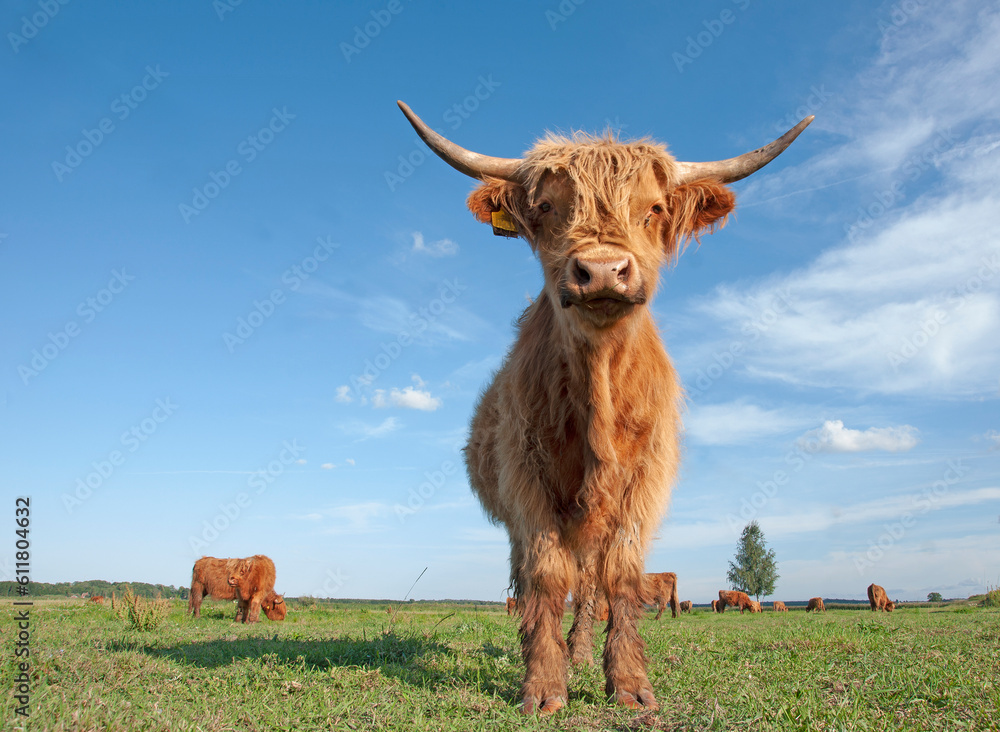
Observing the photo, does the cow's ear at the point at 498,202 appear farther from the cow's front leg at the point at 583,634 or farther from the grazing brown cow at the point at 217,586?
the grazing brown cow at the point at 217,586

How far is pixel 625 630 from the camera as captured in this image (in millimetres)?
3629

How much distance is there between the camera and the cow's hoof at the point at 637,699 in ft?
10.7

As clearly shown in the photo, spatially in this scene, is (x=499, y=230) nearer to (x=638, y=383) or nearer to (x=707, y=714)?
(x=638, y=383)

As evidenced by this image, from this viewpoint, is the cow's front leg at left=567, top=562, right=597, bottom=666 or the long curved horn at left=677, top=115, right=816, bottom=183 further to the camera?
the cow's front leg at left=567, top=562, right=597, bottom=666

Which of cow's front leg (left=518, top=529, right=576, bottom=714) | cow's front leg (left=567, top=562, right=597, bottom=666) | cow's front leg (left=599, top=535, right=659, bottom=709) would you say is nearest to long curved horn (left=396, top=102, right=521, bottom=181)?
cow's front leg (left=518, top=529, right=576, bottom=714)

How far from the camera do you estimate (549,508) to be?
12.4 feet

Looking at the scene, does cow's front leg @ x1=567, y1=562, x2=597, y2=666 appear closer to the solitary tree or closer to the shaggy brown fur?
the shaggy brown fur

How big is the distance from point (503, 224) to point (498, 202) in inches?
6.1

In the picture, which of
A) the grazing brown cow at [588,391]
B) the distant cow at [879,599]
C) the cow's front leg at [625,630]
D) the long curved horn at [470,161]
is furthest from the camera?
the distant cow at [879,599]

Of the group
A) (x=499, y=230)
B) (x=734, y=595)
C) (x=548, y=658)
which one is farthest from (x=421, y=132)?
(x=734, y=595)

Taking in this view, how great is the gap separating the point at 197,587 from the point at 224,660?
53.2ft

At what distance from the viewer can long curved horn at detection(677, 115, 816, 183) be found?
4.24 m

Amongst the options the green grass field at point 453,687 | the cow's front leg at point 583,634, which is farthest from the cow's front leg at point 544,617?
the cow's front leg at point 583,634

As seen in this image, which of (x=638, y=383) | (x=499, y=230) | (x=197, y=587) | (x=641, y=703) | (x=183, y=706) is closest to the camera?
(x=183, y=706)
